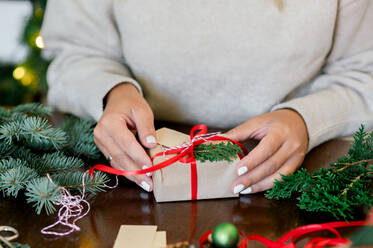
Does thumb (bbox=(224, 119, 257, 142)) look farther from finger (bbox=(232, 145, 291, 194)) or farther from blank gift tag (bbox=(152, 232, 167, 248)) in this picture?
blank gift tag (bbox=(152, 232, 167, 248))

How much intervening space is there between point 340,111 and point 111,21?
0.59 metres

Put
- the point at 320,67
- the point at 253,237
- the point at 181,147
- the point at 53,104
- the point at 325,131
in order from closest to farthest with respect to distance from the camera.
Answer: the point at 253,237 → the point at 181,147 → the point at 325,131 → the point at 320,67 → the point at 53,104

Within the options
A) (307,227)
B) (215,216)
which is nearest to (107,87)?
(215,216)

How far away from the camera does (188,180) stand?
2.06 feet

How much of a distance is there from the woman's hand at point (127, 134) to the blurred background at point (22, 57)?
1.02 meters

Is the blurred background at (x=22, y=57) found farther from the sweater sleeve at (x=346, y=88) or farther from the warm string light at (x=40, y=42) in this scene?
the sweater sleeve at (x=346, y=88)

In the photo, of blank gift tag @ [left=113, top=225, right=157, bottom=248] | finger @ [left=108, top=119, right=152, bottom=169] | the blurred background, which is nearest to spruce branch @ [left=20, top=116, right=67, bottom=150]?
finger @ [left=108, top=119, right=152, bottom=169]

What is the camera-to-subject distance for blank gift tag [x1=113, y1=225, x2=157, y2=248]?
508mm

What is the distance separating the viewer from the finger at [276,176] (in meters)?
0.66

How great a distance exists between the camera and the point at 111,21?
962mm

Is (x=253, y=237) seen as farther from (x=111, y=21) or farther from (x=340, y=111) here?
(x=111, y=21)

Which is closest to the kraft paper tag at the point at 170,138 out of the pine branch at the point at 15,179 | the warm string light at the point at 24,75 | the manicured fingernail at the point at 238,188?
the manicured fingernail at the point at 238,188

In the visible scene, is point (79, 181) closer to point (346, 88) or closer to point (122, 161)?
point (122, 161)

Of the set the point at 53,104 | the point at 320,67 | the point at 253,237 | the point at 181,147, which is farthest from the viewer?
the point at 53,104
